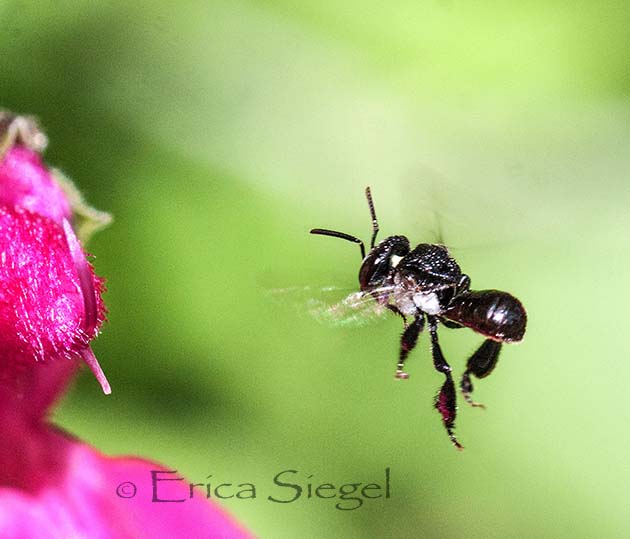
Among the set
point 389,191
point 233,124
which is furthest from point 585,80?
point 233,124

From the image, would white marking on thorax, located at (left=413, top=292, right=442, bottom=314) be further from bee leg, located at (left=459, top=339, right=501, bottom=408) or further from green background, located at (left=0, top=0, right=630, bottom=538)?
green background, located at (left=0, top=0, right=630, bottom=538)

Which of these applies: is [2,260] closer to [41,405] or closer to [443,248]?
[41,405]

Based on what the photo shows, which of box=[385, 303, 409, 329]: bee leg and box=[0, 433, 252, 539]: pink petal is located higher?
box=[385, 303, 409, 329]: bee leg

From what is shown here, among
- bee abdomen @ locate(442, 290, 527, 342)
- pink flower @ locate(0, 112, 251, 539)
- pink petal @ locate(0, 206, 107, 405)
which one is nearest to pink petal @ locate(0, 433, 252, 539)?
pink flower @ locate(0, 112, 251, 539)

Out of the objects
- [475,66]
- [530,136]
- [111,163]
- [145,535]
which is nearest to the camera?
[145,535]

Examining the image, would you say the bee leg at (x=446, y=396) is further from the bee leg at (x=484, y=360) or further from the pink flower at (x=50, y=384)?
the pink flower at (x=50, y=384)

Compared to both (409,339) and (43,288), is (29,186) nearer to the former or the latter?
(43,288)

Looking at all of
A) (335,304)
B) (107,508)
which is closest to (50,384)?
(107,508)
